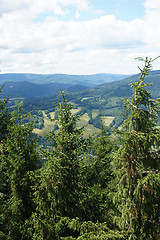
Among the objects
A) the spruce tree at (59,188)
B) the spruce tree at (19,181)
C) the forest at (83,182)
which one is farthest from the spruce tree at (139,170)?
the spruce tree at (19,181)

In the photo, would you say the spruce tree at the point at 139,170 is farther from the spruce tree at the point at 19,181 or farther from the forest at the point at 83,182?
the spruce tree at the point at 19,181

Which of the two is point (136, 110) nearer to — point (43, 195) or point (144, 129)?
point (144, 129)

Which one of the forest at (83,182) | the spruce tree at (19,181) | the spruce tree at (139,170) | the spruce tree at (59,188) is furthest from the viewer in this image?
the spruce tree at (19,181)

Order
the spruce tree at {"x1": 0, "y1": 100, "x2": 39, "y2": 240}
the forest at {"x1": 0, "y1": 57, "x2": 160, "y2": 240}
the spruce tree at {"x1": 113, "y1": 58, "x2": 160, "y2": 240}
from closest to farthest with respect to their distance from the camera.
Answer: the spruce tree at {"x1": 113, "y1": 58, "x2": 160, "y2": 240} < the forest at {"x1": 0, "y1": 57, "x2": 160, "y2": 240} < the spruce tree at {"x1": 0, "y1": 100, "x2": 39, "y2": 240}

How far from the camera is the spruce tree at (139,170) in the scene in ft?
24.4

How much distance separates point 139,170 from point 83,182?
5.05 metres

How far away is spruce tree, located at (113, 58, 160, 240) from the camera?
7.43 metres

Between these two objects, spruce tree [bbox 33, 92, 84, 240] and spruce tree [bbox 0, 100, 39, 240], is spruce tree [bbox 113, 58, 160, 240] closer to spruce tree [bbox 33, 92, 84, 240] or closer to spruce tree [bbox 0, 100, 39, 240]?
spruce tree [bbox 33, 92, 84, 240]

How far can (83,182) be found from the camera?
11695 mm

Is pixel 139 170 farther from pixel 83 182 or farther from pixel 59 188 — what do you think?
pixel 83 182

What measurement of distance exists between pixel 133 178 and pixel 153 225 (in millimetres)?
2025

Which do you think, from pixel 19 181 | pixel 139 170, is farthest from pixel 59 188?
pixel 139 170

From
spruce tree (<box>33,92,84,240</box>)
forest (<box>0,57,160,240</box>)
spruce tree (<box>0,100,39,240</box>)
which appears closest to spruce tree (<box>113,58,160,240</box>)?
forest (<box>0,57,160,240</box>)

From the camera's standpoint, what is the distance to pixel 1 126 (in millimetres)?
17734
